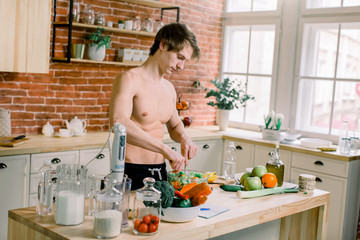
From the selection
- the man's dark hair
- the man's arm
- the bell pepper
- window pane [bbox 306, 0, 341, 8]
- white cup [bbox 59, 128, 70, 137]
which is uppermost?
window pane [bbox 306, 0, 341, 8]

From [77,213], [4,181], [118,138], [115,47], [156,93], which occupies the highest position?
[115,47]

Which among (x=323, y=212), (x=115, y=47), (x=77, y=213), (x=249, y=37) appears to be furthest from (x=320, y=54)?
(x=77, y=213)

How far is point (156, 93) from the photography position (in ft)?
9.70

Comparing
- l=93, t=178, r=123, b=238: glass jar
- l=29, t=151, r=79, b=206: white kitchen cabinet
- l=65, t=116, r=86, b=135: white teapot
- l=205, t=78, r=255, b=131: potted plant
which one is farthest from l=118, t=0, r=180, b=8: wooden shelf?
l=93, t=178, r=123, b=238: glass jar

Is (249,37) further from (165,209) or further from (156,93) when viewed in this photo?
(165,209)

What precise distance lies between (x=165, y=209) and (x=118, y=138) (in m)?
0.38

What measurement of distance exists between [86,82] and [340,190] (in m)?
2.58

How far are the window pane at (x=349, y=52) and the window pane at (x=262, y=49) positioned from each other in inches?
33.7

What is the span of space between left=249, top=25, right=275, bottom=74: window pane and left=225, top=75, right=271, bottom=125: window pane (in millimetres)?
122

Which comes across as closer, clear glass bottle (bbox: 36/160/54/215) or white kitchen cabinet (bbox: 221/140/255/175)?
clear glass bottle (bbox: 36/160/54/215)

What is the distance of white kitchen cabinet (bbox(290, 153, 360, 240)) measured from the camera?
13.1 ft

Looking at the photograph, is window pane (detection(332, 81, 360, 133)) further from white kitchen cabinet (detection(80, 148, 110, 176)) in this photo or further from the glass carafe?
the glass carafe

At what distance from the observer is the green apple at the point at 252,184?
262 centimetres

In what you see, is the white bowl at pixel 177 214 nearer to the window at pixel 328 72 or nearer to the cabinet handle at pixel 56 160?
the cabinet handle at pixel 56 160
